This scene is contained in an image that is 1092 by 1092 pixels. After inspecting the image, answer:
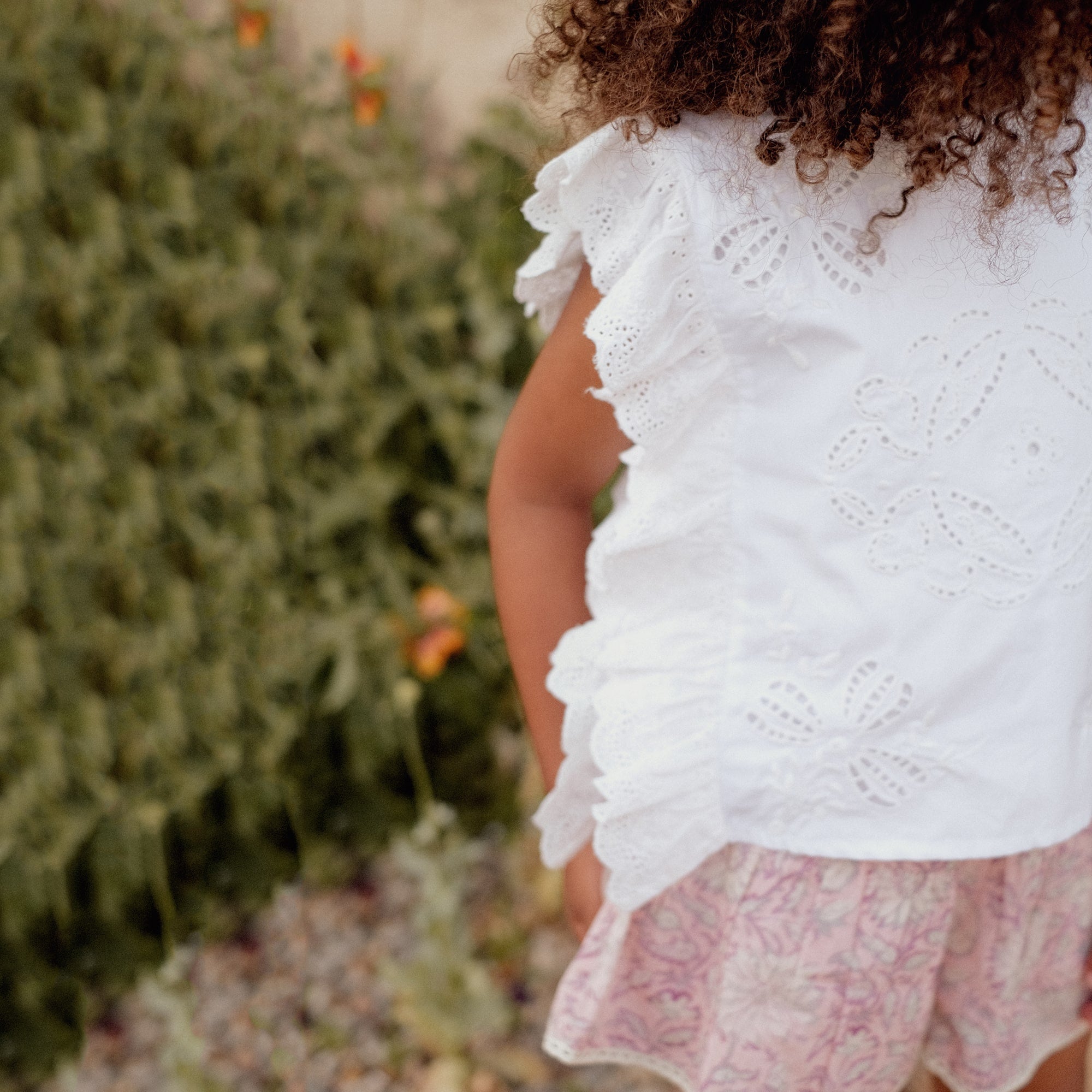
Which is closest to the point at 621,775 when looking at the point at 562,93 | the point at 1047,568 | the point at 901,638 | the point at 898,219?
the point at 901,638

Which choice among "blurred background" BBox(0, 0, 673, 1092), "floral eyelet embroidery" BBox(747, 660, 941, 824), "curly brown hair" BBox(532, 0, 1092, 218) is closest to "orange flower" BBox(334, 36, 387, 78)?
"blurred background" BBox(0, 0, 673, 1092)

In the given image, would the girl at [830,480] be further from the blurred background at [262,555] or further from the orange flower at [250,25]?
the orange flower at [250,25]

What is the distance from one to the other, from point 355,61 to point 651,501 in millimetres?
1408

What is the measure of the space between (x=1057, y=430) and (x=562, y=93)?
1.58ft

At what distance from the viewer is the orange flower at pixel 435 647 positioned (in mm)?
1890

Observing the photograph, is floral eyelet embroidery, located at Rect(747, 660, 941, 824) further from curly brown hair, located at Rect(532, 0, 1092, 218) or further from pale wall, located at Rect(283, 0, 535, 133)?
pale wall, located at Rect(283, 0, 535, 133)

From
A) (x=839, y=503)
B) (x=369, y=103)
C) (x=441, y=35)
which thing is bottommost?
(x=839, y=503)

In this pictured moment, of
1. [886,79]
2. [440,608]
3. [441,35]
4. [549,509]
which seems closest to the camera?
[886,79]

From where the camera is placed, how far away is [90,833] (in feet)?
5.77

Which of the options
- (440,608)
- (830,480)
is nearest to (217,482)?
(440,608)

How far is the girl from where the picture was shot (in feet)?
2.27

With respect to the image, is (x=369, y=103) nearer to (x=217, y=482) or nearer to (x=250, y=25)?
(x=250, y=25)

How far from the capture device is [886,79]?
26.5 inches

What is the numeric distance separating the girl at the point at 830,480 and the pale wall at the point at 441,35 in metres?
1.34
